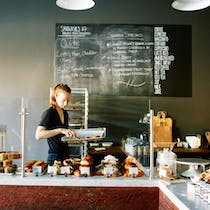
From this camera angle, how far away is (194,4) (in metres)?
2.54

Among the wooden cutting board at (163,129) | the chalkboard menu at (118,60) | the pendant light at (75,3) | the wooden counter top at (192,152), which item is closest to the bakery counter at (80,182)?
the pendant light at (75,3)

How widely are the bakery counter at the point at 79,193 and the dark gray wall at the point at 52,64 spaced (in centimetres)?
217

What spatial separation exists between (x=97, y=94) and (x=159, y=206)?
2.37 meters

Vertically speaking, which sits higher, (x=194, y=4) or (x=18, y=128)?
(x=194, y=4)

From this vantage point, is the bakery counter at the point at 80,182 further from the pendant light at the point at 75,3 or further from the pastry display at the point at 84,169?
the pendant light at the point at 75,3

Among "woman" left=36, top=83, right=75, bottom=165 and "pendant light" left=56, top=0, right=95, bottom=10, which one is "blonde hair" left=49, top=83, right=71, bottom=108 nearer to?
"woman" left=36, top=83, right=75, bottom=165

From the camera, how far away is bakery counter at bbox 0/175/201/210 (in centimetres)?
204

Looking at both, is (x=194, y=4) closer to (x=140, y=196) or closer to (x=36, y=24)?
(x=140, y=196)

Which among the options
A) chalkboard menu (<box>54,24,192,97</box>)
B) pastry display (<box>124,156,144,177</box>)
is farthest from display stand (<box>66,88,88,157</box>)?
pastry display (<box>124,156,144,177</box>)

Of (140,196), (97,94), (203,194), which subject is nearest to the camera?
(203,194)

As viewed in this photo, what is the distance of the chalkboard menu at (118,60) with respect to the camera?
4.25 m

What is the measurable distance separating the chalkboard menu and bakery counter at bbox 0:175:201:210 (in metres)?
2.30

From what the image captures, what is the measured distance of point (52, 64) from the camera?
4.26 metres

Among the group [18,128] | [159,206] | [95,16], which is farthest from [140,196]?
[95,16]
